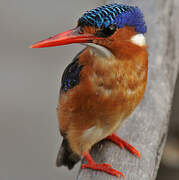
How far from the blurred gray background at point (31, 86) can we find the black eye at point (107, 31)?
1.30 metres

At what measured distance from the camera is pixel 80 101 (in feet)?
5.14

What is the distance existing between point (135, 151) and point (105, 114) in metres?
0.22

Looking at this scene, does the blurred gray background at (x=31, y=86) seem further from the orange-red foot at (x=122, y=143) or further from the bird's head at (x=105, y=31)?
the bird's head at (x=105, y=31)

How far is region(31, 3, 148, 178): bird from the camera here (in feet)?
4.33

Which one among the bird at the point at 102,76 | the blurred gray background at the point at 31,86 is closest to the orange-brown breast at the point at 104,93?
the bird at the point at 102,76

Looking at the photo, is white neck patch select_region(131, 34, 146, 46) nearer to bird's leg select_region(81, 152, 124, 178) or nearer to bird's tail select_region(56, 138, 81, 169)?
bird's leg select_region(81, 152, 124, 178)

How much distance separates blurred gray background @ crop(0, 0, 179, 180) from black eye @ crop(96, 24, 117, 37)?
1304 millimetres

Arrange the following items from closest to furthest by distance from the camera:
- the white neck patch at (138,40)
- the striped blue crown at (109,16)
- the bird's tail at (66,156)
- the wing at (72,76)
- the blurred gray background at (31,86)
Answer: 1. the striped blue crown at (109,16)
2. the white neck patch at (138,40)
3. the wing at (72,76)
4. the bird's tail at (66,156)
5. the blurred gray background at (31,86)

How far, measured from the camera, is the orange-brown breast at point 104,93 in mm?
1468

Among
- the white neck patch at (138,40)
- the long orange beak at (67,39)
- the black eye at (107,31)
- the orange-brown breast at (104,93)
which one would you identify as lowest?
the orange-brown breast at (104,93)

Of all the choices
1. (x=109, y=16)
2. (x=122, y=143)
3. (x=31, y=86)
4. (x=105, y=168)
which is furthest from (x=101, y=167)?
(x=31, y=86)

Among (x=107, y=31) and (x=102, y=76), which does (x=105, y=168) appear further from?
(x=107, y=31)

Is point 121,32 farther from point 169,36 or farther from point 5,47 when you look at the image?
point 5,47

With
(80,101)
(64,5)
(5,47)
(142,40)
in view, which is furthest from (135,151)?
(64,5)
